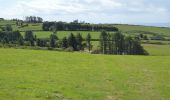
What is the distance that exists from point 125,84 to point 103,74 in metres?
5.05

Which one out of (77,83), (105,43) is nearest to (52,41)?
(105,43)

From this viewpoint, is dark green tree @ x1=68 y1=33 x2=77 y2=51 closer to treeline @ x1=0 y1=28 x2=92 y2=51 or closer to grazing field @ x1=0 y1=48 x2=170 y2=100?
treeline @ x1=0 y1=28 x2=92 y2=51

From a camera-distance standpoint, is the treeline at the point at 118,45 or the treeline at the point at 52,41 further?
the treeline at the point at 118,45

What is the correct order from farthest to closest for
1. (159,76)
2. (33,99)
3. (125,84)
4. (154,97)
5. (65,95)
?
(159,76) → (125,84) → (154,97) → (65,95) → (33,99)

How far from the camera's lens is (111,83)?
2703cm

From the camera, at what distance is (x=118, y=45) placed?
138m

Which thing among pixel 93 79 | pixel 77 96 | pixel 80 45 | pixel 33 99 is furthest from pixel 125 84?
pixel 80 45

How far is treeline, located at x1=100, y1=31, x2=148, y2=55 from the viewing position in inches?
Answer: 5305

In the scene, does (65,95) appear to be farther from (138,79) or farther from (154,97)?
(138,79)

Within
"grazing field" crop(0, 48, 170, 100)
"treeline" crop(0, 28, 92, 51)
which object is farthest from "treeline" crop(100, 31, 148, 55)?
"grazing field" crop(0, 48, 170, 100)

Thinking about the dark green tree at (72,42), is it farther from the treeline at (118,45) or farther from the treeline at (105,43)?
the treeline at (118,45)

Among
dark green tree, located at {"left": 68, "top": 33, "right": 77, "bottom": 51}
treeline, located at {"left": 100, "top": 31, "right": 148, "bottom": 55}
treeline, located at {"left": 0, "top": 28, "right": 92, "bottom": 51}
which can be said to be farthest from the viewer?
treeline, located at {"left": 100, "top": 31, "right": 148, "bottom": 55}

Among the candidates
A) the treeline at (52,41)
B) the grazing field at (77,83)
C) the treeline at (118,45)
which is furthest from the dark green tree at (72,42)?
the grazing field at (77,83)

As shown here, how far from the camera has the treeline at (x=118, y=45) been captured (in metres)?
135
